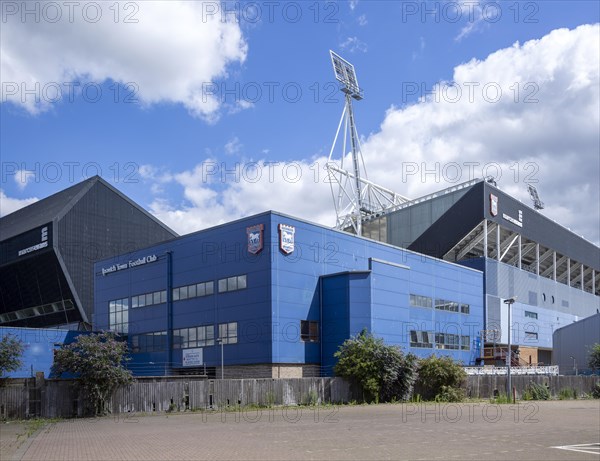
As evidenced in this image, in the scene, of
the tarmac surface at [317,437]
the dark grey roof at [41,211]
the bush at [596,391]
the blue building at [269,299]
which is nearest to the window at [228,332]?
the blue building at [269,299]

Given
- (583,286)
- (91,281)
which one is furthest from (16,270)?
(583,286)

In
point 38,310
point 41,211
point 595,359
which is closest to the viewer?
point 595,359

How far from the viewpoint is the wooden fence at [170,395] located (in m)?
30.1

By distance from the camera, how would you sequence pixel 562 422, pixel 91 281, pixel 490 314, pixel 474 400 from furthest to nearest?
pixel 91 281 → pixel 490 314 → pixel 474 400 → pixel 562 422

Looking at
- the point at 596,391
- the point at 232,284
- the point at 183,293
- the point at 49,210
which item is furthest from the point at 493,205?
the point at 49,210

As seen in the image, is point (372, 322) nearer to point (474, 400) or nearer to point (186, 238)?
point (474, 400)

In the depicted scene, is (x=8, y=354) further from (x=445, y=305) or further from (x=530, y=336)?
(x=530, y=336)

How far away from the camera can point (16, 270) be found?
81125 millimetres

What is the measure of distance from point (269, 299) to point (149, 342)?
15411mm

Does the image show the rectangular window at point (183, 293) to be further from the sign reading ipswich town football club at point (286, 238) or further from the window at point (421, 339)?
the window at point (421, 339)

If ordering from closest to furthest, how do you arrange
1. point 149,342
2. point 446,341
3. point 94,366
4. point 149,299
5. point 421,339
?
point 94,366 → point 421,339 → point 149,342 → point 149,299 → point 446,341

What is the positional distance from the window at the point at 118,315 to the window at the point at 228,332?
44.0 ft

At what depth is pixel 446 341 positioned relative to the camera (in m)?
61.6

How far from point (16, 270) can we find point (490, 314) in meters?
54.7
